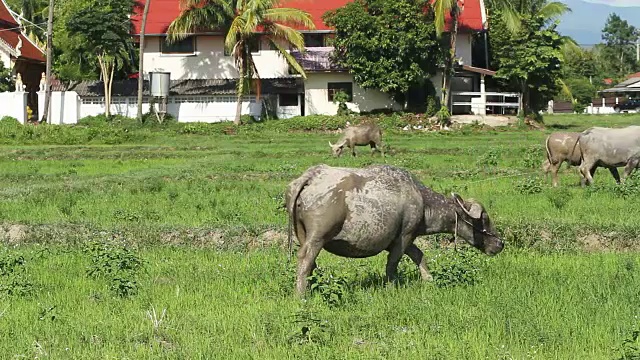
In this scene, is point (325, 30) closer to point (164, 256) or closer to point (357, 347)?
point (164, 256)

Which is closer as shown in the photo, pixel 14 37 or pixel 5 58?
pixel 5 58

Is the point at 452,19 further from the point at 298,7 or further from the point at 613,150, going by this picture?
the point at 613,150

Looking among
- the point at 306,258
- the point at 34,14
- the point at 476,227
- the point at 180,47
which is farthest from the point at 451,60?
the point at 306,258

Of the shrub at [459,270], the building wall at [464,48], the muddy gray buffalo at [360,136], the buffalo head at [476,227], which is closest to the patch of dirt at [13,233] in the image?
the shrub at [459,270]

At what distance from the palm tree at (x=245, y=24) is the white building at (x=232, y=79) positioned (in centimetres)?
235

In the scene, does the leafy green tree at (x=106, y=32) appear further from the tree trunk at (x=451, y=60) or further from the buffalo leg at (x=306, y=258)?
the buffalo leg at (x=306, y=258)

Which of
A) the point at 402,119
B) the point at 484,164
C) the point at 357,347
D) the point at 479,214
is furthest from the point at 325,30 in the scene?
the point at 357,347

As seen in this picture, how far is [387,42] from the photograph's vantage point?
130 feet

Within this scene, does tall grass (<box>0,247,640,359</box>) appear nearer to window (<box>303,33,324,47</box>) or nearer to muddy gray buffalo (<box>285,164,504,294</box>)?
muddy gray buffalo (<box>285,164,504,294</box>)

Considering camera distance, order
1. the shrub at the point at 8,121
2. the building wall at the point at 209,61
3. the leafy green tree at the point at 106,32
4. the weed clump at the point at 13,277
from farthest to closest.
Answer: the building wall at the point at 209,61
the leafy green tree at the point at 106,32
the shrub at the point at 8,121
the weed clump at the point at 13,277

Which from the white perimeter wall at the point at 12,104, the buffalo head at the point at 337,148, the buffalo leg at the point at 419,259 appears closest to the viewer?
the buffalo leg at the point at 419,259

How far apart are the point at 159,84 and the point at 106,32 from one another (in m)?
3.40

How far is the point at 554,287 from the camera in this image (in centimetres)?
877

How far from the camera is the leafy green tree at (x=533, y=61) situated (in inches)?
1538
